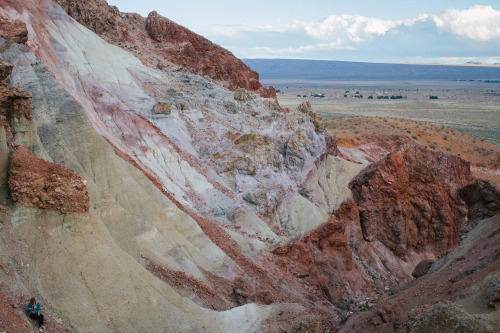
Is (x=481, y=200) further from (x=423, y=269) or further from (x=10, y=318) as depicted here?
(x=10, y=318)

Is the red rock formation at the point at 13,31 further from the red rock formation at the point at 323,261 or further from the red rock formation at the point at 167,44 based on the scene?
the red rock formation at the point at 323,261

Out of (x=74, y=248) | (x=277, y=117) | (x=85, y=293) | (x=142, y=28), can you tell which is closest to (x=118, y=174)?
(x=74, y=248)

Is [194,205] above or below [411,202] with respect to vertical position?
above

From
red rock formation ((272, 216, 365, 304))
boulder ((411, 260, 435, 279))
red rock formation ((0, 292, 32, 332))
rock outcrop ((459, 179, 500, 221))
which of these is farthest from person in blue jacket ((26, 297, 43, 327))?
rock outcrop ((459, 179, 500, 221))

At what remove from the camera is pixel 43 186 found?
37.0ft

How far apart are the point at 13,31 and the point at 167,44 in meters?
16.6

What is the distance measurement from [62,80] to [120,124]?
9.94ft

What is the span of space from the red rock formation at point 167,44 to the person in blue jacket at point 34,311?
829 inches

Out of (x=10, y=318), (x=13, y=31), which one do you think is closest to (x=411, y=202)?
(x=13, y=31)

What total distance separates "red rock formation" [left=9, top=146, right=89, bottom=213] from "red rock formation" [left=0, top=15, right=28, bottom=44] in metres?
6.86

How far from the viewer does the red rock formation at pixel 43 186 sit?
11.1 metres

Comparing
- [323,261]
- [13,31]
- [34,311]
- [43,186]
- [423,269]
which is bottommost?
[323,261]

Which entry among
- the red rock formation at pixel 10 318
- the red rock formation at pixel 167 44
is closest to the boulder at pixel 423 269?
the red rock formation at pixel 10 318

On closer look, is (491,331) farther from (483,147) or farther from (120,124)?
(483,147)
